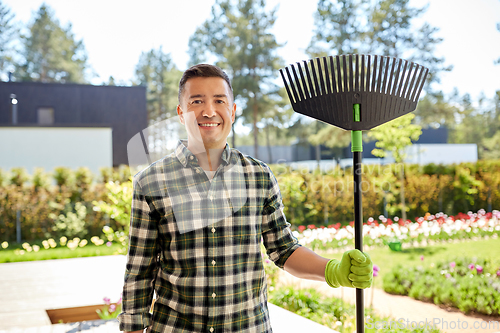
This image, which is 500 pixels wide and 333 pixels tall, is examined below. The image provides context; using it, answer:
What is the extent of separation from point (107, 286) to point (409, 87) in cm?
404

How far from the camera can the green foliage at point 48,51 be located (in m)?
17.7

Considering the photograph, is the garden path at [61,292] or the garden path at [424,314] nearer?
the garden path at [61,292]

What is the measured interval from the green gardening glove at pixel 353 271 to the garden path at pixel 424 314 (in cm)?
230

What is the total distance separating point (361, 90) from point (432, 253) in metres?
5.23

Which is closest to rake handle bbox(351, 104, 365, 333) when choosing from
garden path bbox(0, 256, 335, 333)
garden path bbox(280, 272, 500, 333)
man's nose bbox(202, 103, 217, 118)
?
man's nose bbox(202, 103, 217, 118)

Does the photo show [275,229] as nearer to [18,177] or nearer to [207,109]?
[207,109]

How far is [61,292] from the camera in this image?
13.8 feet

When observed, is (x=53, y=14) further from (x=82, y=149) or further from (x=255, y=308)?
(x=255, y=308)

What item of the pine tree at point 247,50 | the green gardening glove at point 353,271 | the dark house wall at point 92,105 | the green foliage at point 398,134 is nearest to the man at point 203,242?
the green gardening glove at point 353,271

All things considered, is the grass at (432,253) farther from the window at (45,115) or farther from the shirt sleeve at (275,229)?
the window at (45,115)

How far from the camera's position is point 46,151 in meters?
10.5

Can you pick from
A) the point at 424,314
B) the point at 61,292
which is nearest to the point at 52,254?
the point at 61,292

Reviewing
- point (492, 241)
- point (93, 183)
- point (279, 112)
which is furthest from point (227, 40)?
point (492, 241)

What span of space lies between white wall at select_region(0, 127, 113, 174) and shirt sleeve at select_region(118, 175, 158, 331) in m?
10.0
